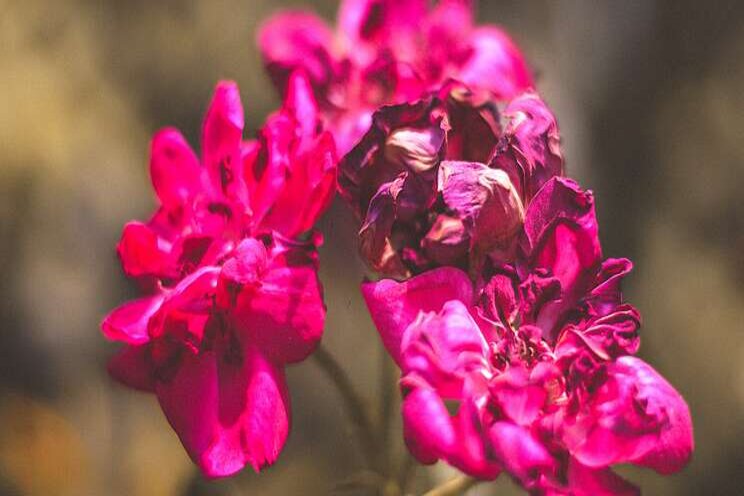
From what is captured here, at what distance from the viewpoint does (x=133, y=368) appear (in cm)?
Result: 62

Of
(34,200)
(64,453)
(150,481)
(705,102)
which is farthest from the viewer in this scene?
(705,102)

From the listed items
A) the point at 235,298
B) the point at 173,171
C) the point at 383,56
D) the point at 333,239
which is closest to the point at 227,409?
the point at 235,298

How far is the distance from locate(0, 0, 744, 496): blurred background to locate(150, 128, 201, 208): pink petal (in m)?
0.78

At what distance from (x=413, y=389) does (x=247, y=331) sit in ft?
0.48

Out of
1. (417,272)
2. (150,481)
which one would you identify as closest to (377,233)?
(417,272)

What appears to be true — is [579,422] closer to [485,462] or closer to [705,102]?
[485,462]

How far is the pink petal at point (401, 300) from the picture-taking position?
0.52m

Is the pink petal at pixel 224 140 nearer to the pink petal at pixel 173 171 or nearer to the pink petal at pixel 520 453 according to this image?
the pink petal at pixel 173 171

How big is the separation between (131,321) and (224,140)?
133 mm

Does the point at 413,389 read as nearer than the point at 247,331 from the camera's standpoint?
Yes

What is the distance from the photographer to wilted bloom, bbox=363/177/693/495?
0.48m

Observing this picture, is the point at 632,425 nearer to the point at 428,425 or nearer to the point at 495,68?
the point at 428,425

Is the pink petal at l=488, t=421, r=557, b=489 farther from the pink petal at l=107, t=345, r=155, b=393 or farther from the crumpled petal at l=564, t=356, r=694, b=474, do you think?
the pink petal at l=107, t=345, r=155, b=393

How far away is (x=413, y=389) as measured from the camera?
0.48 meters
